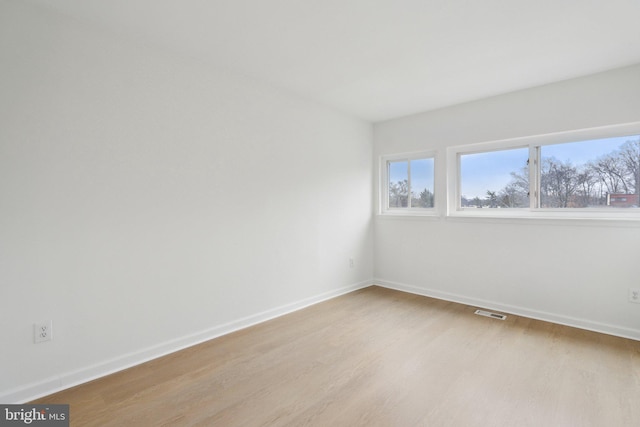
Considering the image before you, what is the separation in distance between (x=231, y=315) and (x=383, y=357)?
4.64 feet

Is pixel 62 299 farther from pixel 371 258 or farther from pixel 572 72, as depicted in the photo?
pixel 572 72

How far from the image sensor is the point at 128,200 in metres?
2.25

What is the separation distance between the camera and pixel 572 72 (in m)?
2.79

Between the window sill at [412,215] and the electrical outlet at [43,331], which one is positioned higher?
the window sill at [412,215]

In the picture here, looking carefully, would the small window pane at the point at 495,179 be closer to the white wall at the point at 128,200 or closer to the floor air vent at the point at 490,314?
the floor air vent at the point at 490,314

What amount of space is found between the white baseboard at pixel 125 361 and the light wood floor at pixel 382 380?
0.22 feet

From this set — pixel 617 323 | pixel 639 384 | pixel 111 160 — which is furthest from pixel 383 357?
pixel 111 160

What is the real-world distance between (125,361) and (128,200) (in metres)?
1.16

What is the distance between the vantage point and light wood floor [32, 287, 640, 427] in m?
1.70

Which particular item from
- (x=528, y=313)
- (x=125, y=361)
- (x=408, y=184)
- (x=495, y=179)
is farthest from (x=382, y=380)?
(x=408, y=184)

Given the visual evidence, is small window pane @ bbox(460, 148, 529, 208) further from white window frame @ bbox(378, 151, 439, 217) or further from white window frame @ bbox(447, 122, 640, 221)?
white window frame @ bbox(378, 151, 439, 217)

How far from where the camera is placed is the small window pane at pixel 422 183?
4.07 meters

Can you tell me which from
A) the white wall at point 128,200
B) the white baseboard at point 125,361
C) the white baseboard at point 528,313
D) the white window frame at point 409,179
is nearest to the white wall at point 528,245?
the white baseboard at point 528,313

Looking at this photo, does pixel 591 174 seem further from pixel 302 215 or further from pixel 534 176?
pixel 302 215
